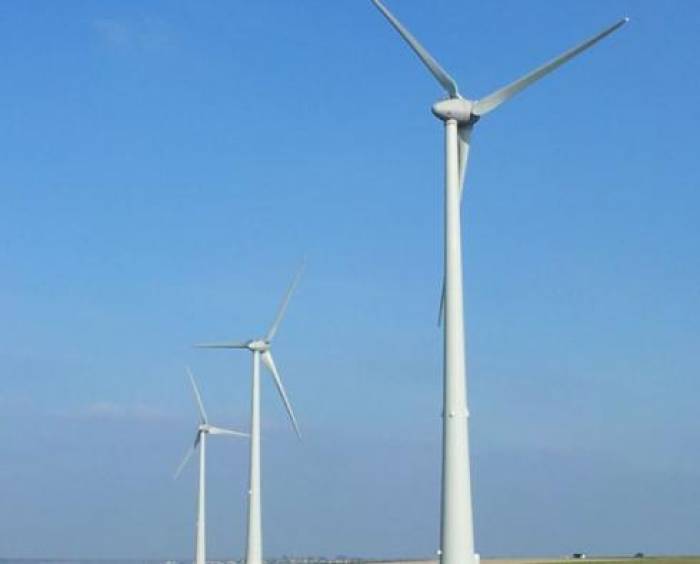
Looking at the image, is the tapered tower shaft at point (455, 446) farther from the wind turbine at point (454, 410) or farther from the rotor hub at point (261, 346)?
the rotor hub at point (261, 346)

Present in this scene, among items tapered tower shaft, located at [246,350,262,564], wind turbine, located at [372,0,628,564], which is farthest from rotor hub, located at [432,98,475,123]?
tapered tower shaft, located at [246,350,262,564]

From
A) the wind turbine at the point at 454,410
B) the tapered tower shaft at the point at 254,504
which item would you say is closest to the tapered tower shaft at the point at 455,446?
the wind turbine at the point at 454,410

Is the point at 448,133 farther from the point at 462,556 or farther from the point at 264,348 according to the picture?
the point at 264,348

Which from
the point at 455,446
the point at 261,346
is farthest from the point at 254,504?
the point at 455,446

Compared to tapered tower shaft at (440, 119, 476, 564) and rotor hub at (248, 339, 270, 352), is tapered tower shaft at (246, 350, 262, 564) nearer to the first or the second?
rotor hub at (248, 339, 270, 352)

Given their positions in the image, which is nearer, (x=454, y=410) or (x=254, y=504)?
(x=454, y=410)

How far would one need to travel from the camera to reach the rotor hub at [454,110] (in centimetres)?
5216

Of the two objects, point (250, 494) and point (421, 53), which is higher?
point (421, 53)

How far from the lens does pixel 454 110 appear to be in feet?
171

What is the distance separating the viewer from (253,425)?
3691 inches

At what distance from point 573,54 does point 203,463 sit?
7496cm

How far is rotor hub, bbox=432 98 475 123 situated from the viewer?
52156 mm

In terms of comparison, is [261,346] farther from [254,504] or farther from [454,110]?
[454,110]

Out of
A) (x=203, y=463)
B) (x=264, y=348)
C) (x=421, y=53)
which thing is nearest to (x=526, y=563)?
(x=203, y=463)
